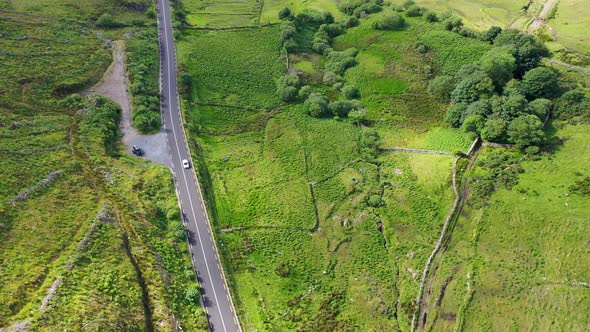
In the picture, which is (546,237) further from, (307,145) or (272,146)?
(272,146)

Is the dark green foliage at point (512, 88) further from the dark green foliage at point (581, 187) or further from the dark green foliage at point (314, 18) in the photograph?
→ the dark green foliage at point (314, 18)

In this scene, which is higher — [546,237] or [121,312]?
[121,312]

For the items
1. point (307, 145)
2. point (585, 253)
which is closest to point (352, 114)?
point (307, 145)

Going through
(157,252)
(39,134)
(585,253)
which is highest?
(39,134)

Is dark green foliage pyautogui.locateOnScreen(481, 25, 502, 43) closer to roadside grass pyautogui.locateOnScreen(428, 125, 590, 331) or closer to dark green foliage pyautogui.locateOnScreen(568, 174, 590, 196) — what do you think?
roadside grass pyautogui.locateOnScreen(428, 125, 590, 331)

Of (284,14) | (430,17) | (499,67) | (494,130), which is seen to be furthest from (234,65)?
(499,67)

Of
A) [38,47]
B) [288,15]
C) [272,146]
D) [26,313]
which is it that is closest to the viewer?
[26,313]
